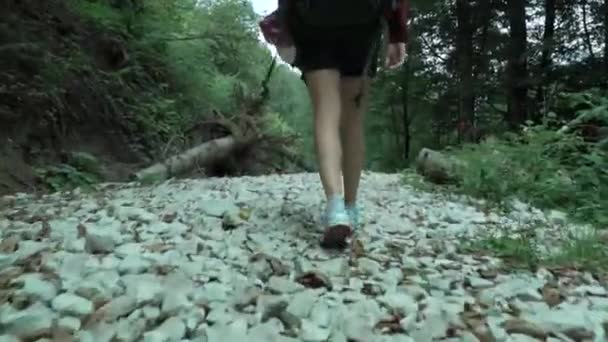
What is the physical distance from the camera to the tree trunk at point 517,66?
423 inches

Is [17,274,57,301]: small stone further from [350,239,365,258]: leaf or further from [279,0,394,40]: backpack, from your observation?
[279,0,394,40]: backpack

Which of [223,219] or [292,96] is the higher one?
[292,96]

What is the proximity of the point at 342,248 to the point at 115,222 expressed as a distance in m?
1.03

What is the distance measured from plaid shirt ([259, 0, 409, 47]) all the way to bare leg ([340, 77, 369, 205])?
261 millimetres

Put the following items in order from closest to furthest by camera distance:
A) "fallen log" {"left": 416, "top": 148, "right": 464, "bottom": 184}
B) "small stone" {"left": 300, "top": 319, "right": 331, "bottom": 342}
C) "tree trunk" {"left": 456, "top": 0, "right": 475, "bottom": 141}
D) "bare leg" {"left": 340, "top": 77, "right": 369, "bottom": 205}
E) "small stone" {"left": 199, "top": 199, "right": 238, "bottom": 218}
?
"small stone" {"left": 300, "top": 319, "right": 331, "bottom": 342} → "bare leg" {"left": 340, "top": 77, "right": 369, "bottom": 205} → "small stone" {"left": 199, "top": 199, "right": 238, "bottom": 218} → "fallen log" {"left": 416, "top": 148, "right": 464, "bottom": 184} → "tree trunk" {"left": 456, "top": 0, "right": 475, "bottom": 141}

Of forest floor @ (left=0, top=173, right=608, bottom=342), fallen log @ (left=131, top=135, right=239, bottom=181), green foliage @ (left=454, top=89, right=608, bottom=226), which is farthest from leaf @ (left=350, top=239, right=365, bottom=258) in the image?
fallen log @ (left=131, top=135, right=239, bottom=181)

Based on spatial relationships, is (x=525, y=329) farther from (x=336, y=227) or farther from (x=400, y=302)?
(x=336, y=227)

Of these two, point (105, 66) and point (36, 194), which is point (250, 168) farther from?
point (36, 194)

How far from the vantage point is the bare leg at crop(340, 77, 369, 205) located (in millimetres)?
2820

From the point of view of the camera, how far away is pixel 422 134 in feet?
53.8

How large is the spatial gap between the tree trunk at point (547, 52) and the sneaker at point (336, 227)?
Result: 800cm

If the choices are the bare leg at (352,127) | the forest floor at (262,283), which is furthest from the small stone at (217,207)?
the bare leg at (352,127)

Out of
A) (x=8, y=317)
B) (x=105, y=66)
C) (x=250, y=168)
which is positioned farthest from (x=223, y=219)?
(x=250, y=168)

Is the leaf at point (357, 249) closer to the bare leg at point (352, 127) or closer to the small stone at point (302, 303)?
the bare leg at point (352, 127)
